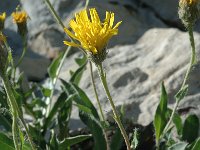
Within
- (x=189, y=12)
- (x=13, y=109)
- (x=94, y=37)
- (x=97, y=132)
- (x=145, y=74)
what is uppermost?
(x=94, y=37)

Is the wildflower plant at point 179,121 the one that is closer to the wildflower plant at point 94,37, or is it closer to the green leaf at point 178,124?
the green leaf at point 178,124

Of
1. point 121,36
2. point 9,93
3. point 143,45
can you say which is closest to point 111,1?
point 121,36

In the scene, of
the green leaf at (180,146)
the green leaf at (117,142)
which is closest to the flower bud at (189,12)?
the green leaf at (180,146)

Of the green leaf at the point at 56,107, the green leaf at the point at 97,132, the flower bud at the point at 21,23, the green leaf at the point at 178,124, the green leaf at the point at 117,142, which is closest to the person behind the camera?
the green leaf at the point at 97,132

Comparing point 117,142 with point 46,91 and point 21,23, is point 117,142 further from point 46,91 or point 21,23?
point 21,23

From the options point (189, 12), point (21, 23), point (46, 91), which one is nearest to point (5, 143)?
point (21, 23)

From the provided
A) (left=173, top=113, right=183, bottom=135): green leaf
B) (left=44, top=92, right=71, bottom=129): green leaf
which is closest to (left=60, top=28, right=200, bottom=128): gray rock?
(left=44, top=92, right=71, bottom=129): green leaf
